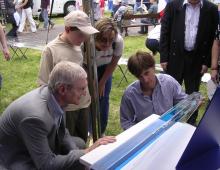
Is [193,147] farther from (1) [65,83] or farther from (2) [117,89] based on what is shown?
(2) [117,89]

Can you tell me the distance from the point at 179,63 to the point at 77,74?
1670mm

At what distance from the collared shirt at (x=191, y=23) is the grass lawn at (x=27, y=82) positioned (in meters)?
1.04

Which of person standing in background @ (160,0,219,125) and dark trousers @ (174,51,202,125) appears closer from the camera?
person standing in background @ (160,0,219,125)

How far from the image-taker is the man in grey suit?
5.53ft

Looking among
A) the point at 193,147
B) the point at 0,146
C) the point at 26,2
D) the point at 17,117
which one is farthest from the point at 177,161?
the point at 26,2

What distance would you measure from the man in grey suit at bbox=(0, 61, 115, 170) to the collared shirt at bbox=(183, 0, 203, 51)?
1572 millimetres

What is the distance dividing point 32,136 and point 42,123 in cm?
9

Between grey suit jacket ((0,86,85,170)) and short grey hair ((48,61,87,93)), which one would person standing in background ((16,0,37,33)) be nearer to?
grey suit jacket ((0,86,85,170))

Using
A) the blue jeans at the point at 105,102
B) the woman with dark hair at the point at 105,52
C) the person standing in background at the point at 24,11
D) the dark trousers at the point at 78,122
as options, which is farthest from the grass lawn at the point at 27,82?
the person standing in background at the point at 24,11

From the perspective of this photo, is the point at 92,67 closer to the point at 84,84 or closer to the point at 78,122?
the point at 84,84

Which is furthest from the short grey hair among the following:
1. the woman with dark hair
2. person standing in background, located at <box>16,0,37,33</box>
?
person standing in background, located at <box>16,0,37,33</box>

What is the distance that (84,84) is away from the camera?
1737 millimetres

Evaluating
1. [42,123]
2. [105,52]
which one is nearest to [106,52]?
[105,52]

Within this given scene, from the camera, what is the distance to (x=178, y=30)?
3.05 meters
